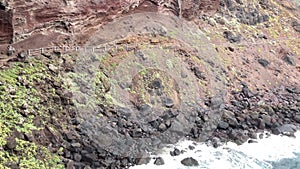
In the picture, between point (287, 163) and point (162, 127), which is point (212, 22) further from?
point (287, 163)

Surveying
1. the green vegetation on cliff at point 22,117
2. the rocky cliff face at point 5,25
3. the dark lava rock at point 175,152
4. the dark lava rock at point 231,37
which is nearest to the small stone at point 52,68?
the green vegetation on cliff at point 22,117

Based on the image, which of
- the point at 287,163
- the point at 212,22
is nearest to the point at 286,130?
the point at 287,163

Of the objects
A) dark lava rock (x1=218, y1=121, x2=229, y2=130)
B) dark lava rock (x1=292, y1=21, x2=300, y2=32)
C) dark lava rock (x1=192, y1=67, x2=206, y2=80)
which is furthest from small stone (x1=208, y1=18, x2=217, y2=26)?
dark lava rock (x1=218, y1=121, x2=229, y2=130)

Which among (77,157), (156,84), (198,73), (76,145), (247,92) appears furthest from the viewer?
(247,92)

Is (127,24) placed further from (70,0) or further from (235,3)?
(235,3)

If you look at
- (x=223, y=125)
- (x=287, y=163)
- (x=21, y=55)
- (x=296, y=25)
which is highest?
(x=296, y=25)

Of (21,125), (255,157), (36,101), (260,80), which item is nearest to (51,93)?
(36,101)
